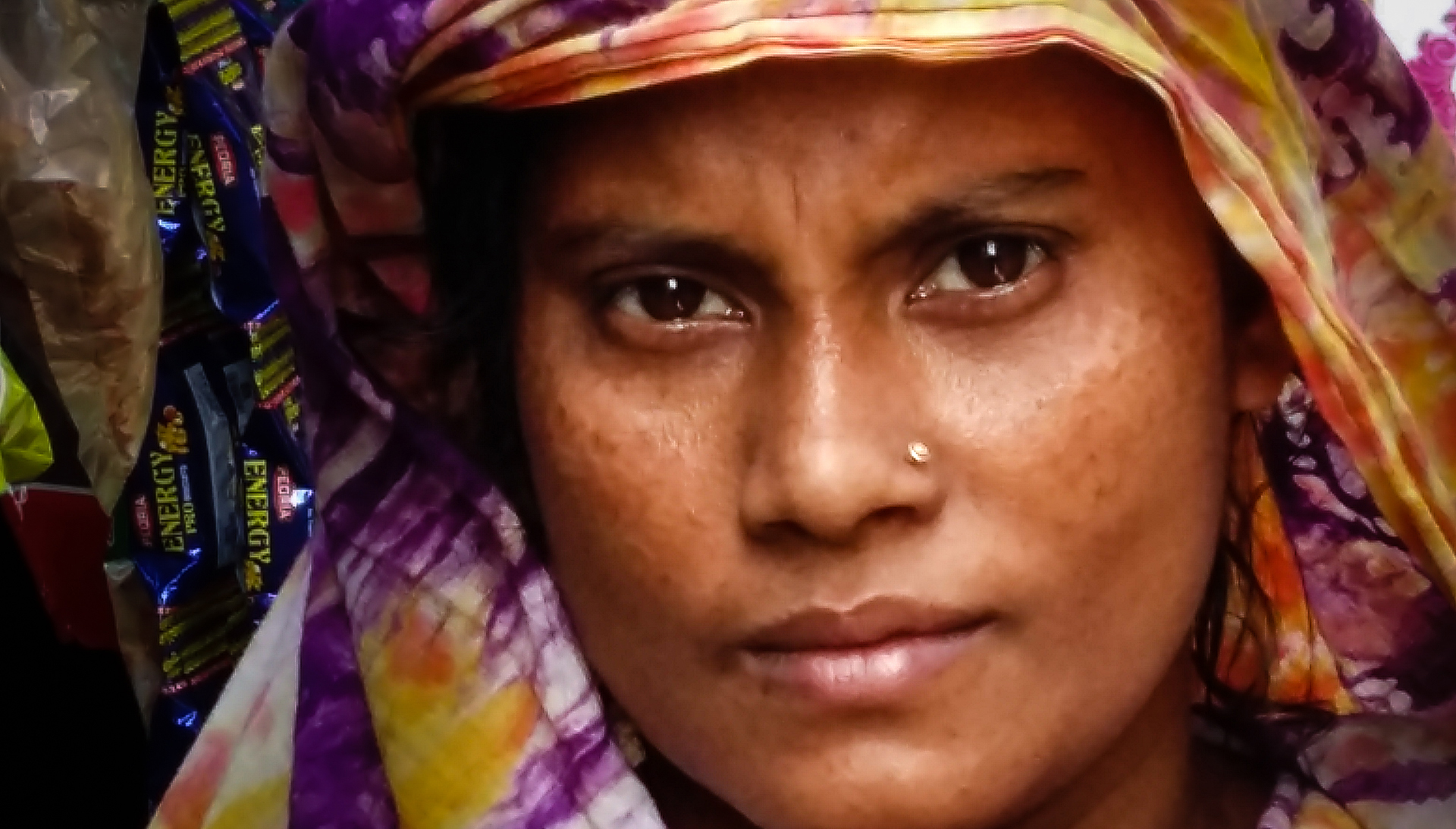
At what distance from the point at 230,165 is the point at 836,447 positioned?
828 millimetres

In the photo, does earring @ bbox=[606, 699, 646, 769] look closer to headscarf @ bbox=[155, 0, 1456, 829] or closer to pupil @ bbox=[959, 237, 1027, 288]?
headscarf @ bbox=[155, 0, 1456, 829]

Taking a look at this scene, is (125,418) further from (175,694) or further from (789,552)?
(789,552)

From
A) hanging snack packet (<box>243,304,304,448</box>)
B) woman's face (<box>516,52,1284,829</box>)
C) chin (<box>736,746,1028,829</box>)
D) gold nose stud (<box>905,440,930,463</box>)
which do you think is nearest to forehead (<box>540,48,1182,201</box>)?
woman's face (<box>516,52,1284,829</box>)

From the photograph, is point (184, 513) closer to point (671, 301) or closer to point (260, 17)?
point (260, 17)

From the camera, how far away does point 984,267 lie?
569 millimetres

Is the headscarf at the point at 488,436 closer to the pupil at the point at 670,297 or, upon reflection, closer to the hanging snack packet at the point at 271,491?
the pupil at the point at 670,297

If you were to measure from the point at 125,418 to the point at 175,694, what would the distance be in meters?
0.25

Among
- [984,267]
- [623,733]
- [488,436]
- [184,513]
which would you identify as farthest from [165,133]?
[984,267]

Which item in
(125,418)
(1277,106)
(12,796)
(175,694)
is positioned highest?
(1277,106)

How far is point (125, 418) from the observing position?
1.19m

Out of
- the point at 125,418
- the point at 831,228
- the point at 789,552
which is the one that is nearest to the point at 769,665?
the point at 789,552

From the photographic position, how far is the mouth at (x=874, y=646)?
1.78 ft

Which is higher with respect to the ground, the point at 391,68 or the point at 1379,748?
the point at 391,68

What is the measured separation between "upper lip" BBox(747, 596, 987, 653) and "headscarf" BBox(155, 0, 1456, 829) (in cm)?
16
